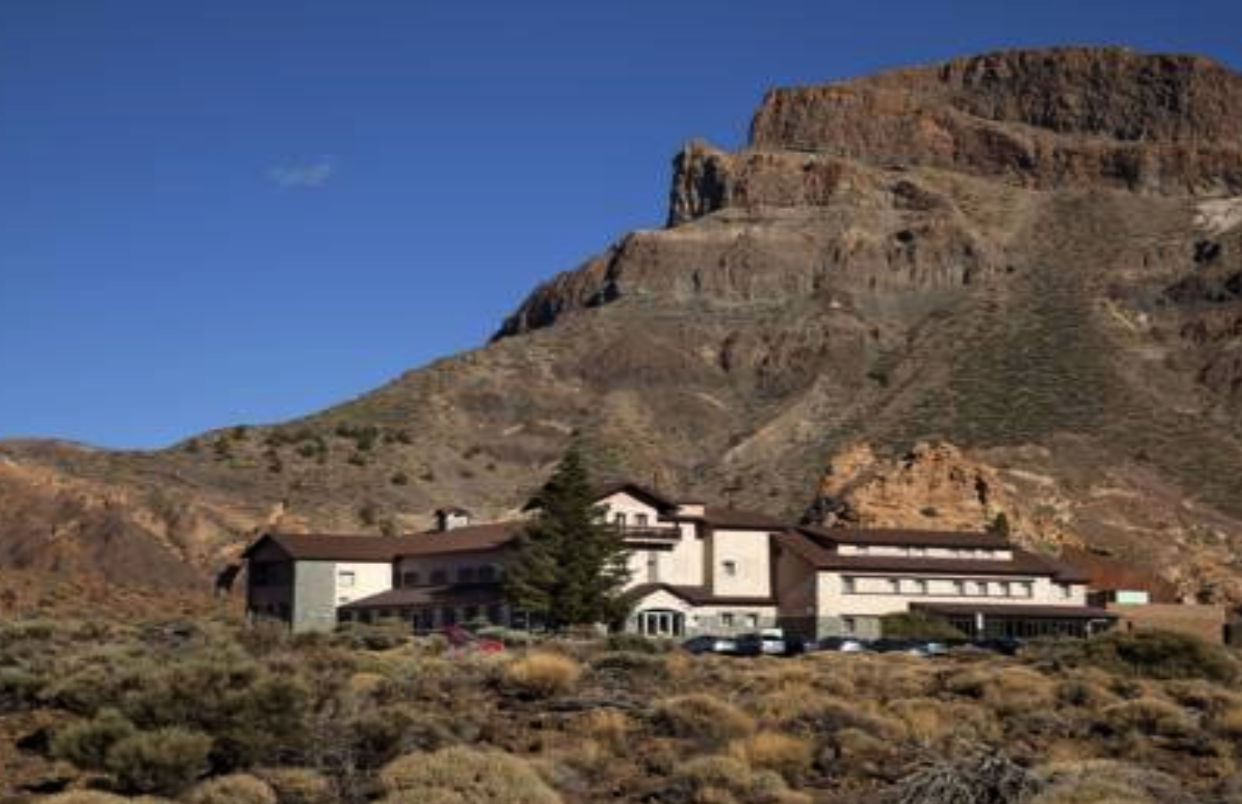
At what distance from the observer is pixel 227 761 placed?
2441 centimetres

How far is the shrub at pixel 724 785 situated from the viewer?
23375mm

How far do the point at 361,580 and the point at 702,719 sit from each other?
56009 mm

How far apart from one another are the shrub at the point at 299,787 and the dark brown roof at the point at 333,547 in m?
59.7

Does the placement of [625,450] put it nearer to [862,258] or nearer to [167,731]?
[862,258]

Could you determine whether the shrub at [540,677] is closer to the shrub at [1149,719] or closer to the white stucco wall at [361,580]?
the shrub at [1149,719]

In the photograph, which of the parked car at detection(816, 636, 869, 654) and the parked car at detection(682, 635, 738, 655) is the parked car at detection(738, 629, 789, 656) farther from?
the parked car at detection(816, 636, 869, 654)

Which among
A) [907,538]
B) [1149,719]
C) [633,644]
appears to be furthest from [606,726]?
[907,538]

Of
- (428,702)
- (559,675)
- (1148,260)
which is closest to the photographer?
(428,702)

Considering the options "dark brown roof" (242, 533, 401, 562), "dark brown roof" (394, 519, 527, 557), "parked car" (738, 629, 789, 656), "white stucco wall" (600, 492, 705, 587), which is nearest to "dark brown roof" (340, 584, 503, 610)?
"dark brown roof" (394, 519, 527, 557)

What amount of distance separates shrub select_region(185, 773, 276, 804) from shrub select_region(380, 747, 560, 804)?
4.79ft

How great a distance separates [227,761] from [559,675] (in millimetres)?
11076

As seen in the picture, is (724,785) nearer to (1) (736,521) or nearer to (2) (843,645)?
(2) (843,645)

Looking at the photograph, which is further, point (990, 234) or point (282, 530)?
point (990, 234)

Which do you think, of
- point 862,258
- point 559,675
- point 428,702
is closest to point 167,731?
point 428,702
